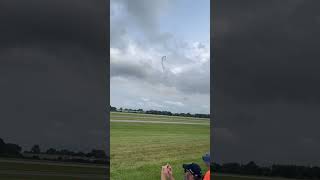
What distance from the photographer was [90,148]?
4.77 m

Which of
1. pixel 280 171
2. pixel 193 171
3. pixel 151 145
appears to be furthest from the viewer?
pixel 280 171

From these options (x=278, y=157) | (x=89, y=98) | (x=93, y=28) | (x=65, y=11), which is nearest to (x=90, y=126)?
(x=89, y=98)

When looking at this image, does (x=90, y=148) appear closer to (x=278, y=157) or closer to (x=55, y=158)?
(x=278, y=157)

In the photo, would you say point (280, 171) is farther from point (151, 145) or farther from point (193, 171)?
point (193, 171)

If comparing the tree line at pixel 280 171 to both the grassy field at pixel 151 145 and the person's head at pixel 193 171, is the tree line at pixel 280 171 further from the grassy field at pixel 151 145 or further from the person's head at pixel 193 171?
the person's head at pixel 193 171

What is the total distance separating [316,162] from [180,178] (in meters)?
3.37

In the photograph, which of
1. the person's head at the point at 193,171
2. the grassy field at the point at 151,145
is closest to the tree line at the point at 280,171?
the grassy field at the point at 151,145

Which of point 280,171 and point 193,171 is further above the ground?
point 193,171

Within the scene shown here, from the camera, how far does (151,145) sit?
6.22 m

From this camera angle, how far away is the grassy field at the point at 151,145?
511 centimetres

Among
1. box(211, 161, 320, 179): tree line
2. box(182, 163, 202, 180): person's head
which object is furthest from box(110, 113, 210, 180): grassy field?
box(182, 163, 202, 180): person's head

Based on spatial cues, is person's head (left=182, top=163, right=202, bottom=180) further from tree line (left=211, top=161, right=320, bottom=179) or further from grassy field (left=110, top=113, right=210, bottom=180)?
tree line (left=211, top=161, right=320, bottom=179)

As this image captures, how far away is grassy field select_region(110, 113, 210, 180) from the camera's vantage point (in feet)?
16.8

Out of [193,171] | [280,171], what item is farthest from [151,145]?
[193,171]
